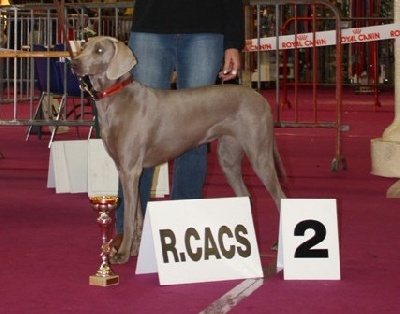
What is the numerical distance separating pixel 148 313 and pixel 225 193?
317 cm

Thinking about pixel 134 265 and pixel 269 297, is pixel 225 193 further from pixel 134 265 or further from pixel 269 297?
pixel 269 297

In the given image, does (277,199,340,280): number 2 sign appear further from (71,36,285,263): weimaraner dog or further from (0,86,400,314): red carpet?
(71,36,285,263): weimaraner dog

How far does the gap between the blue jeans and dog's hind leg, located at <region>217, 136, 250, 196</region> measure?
99 millimetres

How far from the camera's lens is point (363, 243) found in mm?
4832

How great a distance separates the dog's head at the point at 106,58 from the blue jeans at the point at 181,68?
1.35 feet

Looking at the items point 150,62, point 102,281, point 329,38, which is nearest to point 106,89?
point 150,62

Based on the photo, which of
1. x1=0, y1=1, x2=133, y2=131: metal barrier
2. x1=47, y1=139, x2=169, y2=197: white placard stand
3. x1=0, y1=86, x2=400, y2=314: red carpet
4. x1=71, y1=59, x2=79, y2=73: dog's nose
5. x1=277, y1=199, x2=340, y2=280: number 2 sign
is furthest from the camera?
x1=0, y1=1, x2=133, y2=131: metal barrier

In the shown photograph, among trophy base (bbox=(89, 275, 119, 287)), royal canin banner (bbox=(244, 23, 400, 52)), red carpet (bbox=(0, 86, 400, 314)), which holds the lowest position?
red carpet (bbox=(0, 86, 400, 314))

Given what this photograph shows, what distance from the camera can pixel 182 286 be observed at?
3.90 meters

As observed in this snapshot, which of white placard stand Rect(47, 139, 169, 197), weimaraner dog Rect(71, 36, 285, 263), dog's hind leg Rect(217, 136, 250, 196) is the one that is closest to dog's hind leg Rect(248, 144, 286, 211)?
weimaraner dog Rect(71, 36, 285, 263)

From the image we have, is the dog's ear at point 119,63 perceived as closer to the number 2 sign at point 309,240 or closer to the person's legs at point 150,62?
the person's legs at point 150,62

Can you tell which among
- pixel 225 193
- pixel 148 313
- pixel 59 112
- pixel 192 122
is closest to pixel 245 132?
pixel 192 122

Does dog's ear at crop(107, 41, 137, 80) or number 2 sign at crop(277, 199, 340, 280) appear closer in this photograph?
number 2 sign at crop(277, 199, 340, 280)

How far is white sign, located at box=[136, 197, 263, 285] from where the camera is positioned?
392 centimetres
